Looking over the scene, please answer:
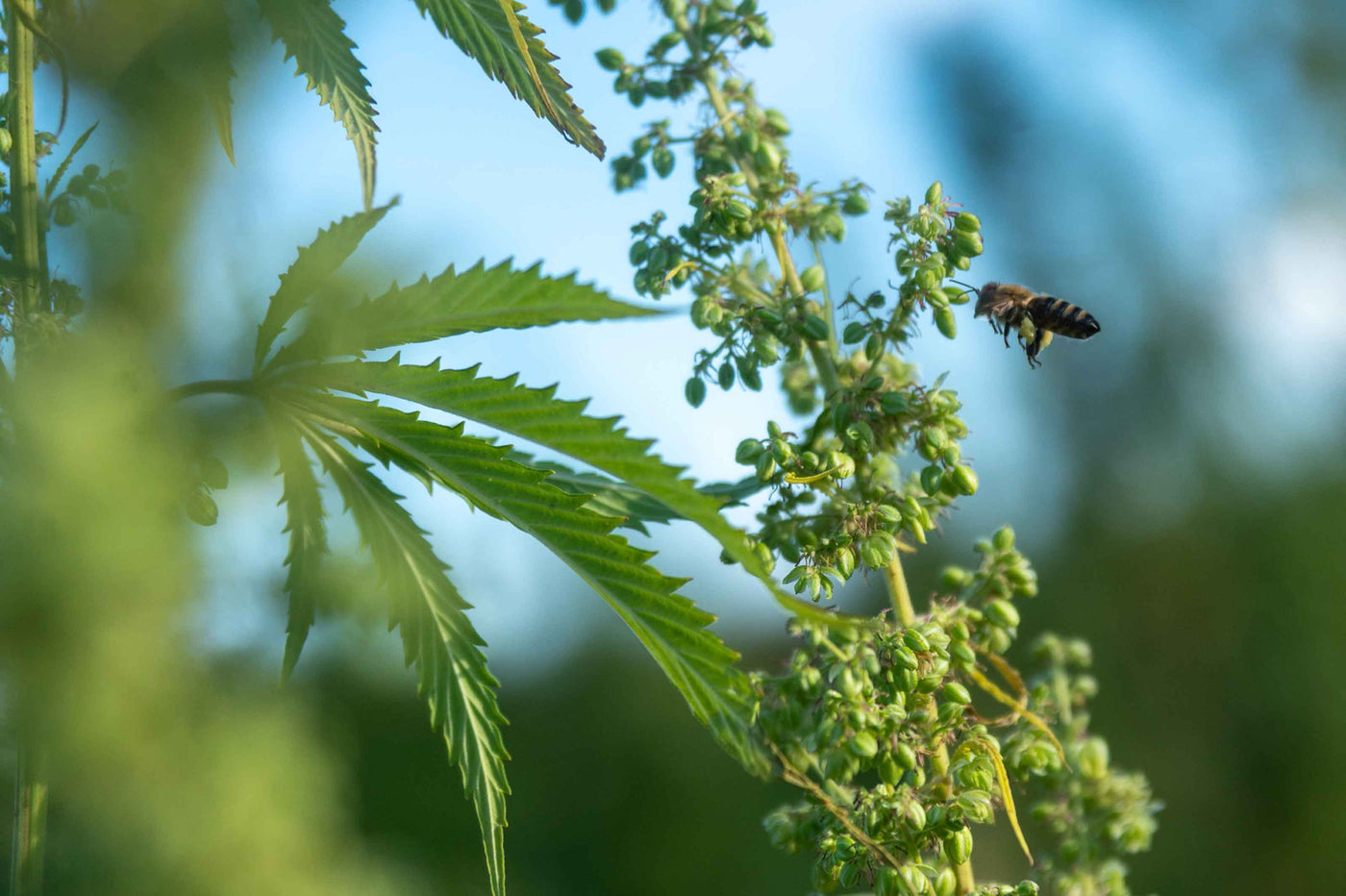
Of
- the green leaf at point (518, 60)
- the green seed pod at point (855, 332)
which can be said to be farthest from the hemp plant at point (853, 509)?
the green leaf at point (518, 60)

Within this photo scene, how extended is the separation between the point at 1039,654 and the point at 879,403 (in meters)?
0.64

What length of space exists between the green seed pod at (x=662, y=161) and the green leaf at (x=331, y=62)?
1.27 ft

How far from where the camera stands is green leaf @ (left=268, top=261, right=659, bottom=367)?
675 mm

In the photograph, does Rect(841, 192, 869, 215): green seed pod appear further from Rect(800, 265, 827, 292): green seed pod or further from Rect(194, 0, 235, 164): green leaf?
Rect(194, 0, 235, 164): green leaf

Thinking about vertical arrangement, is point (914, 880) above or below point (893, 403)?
below

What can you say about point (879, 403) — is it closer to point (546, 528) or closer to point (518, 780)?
point (546, 528)

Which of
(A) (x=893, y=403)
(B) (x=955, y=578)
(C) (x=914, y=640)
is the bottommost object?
(C) (x=914, y=640)

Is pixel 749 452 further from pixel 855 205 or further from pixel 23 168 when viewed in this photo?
pixel 23 168

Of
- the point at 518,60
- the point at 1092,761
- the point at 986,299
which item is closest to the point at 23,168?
the point at 518,60

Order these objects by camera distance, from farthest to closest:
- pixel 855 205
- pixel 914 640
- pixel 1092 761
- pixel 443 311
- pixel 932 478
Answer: pixel 1092 761
pixel 855 205
pixel 932 478
pixel 914 640
pixel 443 311

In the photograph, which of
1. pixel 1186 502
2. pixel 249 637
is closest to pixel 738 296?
pixel 249 637

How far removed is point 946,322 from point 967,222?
0.33ft

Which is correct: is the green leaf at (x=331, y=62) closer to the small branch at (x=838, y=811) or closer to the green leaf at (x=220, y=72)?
the green leaf at (x=220, y=72)

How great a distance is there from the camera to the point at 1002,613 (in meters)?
0.99
